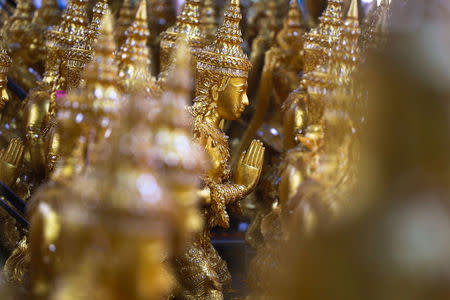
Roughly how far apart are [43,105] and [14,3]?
76.1 inches

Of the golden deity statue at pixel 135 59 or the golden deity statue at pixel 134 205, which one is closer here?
the golden deity statue at pixel 134 205

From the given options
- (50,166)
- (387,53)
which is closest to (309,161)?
(387,53)

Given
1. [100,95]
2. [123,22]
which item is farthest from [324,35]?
[100,95]

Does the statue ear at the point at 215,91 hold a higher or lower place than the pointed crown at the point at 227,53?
lower

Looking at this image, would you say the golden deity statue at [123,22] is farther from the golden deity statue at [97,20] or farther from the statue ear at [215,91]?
the statue ear at [215,91]

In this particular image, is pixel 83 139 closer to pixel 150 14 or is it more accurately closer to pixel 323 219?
pixel 323 219

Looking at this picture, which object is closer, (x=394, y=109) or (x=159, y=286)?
(x=159, y=286)

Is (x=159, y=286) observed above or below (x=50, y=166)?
above

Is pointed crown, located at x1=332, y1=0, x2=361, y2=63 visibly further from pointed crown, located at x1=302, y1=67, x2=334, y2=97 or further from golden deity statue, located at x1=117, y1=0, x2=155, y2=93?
golden deity statue, located at x1=117, y1=0, x2=155, y2=93

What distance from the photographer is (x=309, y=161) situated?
264cm

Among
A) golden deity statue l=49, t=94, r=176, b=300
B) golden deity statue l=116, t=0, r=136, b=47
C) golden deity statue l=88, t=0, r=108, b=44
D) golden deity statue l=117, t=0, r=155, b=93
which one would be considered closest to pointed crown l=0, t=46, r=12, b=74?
golden deity statue l=88, t=0, r=108, b=44

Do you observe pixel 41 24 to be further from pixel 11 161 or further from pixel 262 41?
pixel 262 41

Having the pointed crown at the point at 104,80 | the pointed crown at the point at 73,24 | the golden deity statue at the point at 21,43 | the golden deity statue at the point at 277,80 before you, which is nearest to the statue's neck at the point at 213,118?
the pointed crown at the point at 73,24

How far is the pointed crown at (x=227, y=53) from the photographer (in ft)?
12.5
